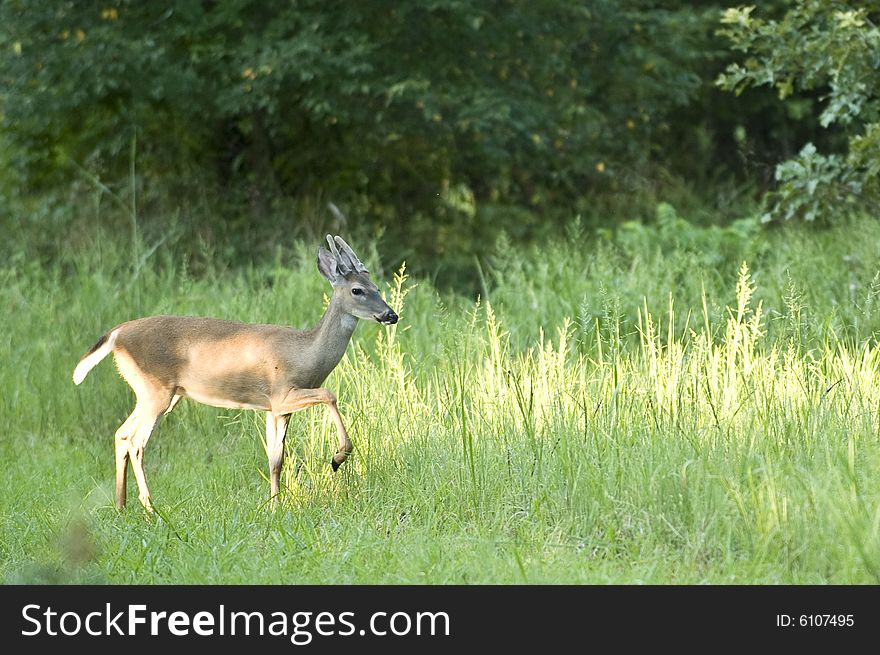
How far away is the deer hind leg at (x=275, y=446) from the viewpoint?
579cm

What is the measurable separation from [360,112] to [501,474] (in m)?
8.74

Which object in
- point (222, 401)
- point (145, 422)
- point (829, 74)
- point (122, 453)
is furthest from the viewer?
point (829, 74)

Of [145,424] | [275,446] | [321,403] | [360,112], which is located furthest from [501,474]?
[360,112]

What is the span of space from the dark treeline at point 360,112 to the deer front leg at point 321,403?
7108mm

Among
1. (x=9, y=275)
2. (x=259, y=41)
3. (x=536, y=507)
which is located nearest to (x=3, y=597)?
(x=536, y=507)

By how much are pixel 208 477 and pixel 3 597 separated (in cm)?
228

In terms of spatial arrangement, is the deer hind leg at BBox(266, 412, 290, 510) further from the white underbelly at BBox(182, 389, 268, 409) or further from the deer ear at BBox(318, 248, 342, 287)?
the deer ear at BBox(318, 248, 342, 287)

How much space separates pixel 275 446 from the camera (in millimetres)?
5809

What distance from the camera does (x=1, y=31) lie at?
514 inches

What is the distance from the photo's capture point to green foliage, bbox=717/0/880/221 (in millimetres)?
9445

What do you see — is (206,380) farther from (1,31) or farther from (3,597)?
(1,31)

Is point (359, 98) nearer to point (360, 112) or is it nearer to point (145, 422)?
point (360, 112)

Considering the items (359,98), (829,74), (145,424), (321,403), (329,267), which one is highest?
(359,98)

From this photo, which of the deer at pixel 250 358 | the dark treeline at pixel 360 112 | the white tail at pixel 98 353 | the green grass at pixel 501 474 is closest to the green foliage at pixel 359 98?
the dark treeline at pixel 360 112
